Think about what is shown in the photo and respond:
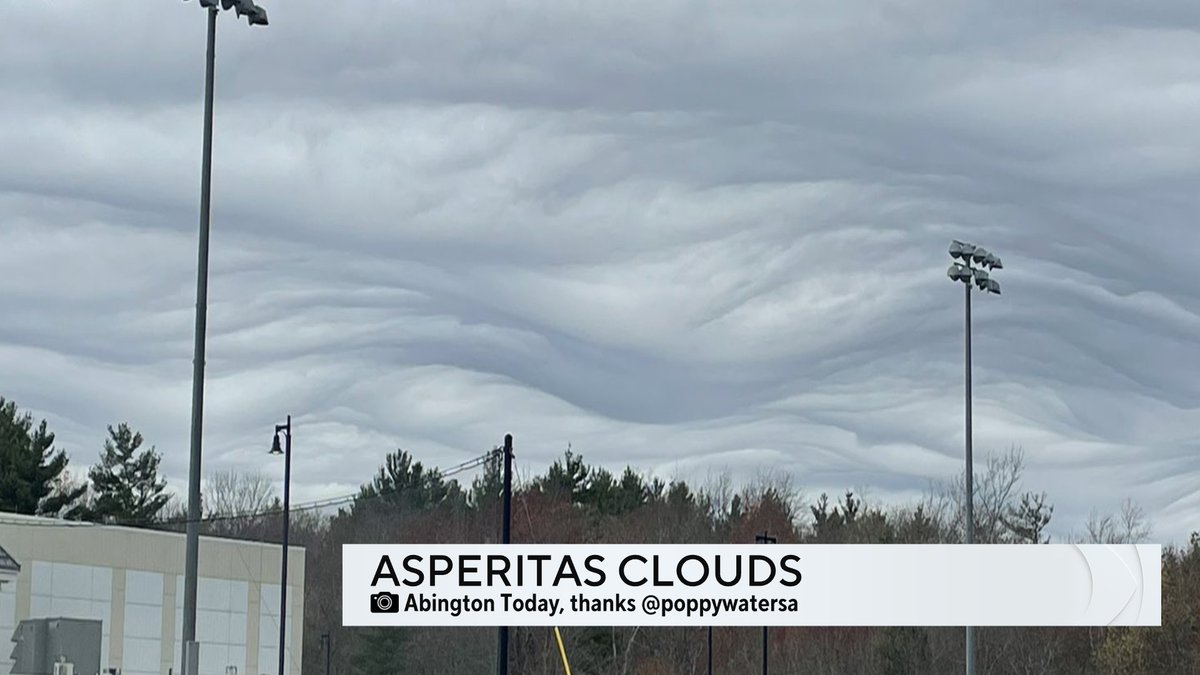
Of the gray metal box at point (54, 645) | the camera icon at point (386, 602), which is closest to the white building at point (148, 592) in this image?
the gray metal box at point (54, 645)

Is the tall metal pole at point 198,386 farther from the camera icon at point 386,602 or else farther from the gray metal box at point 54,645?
the gray metal box at point 54,645

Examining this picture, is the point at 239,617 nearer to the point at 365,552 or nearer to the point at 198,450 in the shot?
the point at 365,552

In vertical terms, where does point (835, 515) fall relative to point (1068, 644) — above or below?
above

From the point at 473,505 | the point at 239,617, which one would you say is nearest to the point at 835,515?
the point at 473,505

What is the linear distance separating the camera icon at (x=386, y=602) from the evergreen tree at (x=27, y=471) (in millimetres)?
59582

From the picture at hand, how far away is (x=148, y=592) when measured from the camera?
222 feet

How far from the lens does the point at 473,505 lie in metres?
97.7

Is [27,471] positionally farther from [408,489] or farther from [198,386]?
[198,386]

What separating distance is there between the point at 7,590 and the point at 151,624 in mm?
7479

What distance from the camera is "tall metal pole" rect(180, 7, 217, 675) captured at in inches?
989

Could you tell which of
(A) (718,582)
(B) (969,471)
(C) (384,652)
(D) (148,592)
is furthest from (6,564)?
(C) (384,652)

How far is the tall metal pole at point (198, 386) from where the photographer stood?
82.4 feet

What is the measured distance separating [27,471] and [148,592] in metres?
25.0

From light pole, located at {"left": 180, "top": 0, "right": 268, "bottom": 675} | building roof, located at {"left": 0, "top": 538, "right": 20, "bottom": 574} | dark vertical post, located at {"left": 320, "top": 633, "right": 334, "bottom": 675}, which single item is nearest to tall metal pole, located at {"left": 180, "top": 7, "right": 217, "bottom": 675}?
light pole, located at {"left": 180, "top": 0, "right": 268, "bottom": 675}
